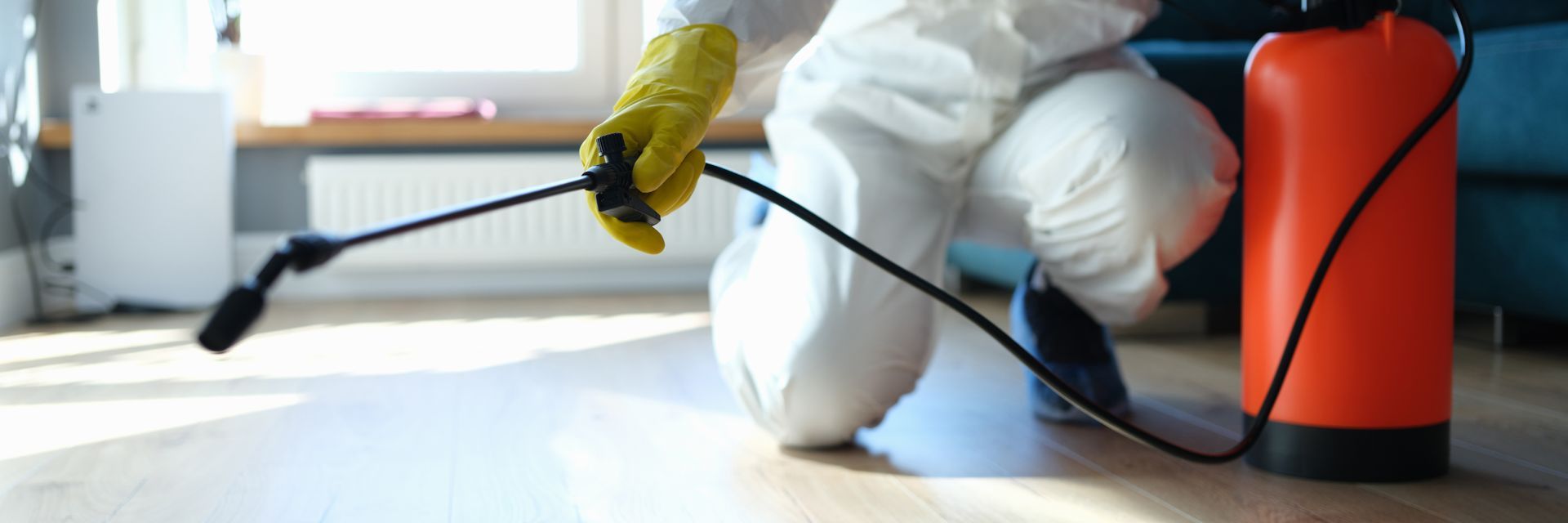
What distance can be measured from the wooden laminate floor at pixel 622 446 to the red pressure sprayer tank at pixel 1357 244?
0.05 metres

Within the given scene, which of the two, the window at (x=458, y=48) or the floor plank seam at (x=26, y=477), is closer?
the floor plank seam at (x=26, y=477)

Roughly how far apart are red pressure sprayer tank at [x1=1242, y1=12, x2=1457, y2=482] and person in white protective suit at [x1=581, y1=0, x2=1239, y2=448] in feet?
0.44

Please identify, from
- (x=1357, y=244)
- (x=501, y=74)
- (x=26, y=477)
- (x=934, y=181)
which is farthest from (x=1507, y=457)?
(x=501, y=74)

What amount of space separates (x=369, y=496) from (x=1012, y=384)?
0.82 m

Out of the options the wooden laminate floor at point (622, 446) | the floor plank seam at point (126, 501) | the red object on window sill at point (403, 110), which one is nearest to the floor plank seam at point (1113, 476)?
the wooden laminate floor at point (622, 446)

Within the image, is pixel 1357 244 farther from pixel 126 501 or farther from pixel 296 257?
pixel 126 501

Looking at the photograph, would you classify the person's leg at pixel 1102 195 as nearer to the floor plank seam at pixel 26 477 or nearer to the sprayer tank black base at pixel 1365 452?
the sprayer tank black base at pixel 1365 452

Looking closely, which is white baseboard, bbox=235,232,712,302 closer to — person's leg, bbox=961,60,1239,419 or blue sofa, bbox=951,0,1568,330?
blue sofa, bbox=951,0,1568,330

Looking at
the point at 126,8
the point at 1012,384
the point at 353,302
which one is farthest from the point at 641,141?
the point at 126,8

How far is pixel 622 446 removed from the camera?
1256 millimetres

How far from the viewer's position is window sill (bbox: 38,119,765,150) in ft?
8.94

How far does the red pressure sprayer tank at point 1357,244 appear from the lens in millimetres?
971

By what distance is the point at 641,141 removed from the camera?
82 centimetres

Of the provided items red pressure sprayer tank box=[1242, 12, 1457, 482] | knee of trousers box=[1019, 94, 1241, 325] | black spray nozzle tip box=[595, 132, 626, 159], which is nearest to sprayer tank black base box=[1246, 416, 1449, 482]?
red pressure sprayer tank box=[1242, 12, 1457, 482]
